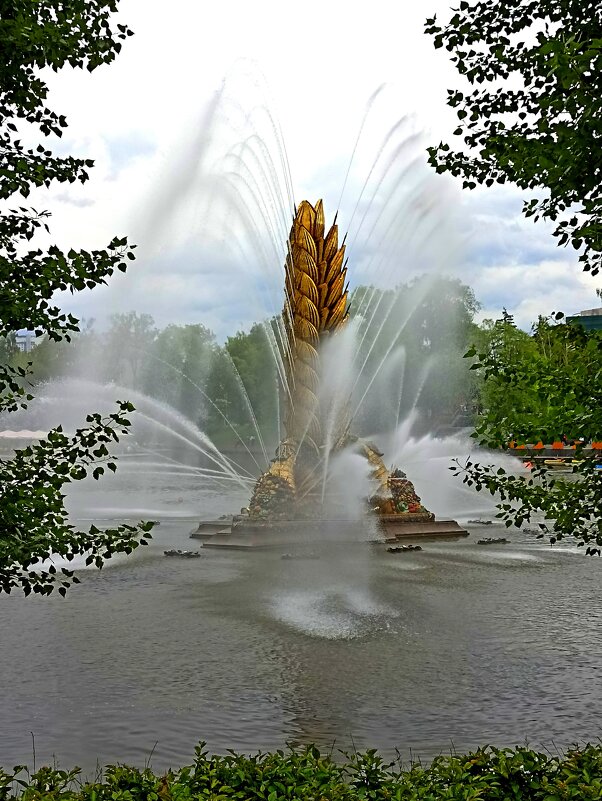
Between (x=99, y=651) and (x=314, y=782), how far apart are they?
5.73m

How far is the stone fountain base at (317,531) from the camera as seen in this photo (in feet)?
61.0

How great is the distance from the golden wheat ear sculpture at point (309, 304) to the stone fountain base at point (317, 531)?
2656mm

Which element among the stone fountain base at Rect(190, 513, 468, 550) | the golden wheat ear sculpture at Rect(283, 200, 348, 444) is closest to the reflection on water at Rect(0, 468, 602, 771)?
the stone fountain base at Rect(190, 513, 468, 550)

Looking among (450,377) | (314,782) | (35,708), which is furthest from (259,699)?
(450,377)

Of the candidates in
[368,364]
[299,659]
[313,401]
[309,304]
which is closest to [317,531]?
[313,401]

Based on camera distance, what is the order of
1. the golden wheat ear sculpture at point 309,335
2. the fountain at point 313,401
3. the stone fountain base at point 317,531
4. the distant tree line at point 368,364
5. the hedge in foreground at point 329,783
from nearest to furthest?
the hedge in foreground at point 329,783
the stone fountain base at point 317,531
the fountain at point 313,401
the golden wheat ear sculpture at point 309,335
the distant tree line at point 368,364

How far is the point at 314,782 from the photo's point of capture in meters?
4.68

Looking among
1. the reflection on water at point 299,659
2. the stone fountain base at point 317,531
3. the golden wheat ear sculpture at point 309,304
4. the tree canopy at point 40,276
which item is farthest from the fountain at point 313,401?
the tree canopy at point 40,276

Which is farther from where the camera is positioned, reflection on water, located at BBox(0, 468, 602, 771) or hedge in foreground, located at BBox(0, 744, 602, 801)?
reflection on water, located at BBox(0, 468, 602, 771)

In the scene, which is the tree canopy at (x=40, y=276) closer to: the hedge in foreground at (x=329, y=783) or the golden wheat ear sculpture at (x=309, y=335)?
the hedge in foreground at (x=329, y=783)

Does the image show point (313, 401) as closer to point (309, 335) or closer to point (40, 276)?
point (309, 335)

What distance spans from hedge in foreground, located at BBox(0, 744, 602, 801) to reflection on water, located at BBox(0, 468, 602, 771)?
1.96 meters

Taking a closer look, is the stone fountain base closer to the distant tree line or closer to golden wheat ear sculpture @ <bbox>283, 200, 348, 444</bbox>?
golden wheat ear sculpture @ <bbox>283, 200, 348, 444</bbox>

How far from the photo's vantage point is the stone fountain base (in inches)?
731
